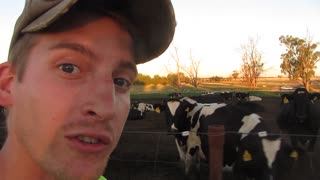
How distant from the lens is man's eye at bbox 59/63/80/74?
993 mm

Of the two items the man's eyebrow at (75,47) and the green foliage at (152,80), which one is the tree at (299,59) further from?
the man's eyebrow at (75,47)

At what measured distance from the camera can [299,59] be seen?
178 feet

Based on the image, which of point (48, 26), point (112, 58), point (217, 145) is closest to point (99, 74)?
point (112, 58)

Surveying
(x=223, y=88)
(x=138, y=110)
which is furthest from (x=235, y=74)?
(x=138, y=110)

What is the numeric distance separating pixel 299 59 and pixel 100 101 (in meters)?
56.6

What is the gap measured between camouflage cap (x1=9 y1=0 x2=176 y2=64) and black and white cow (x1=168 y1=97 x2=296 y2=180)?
4.58m

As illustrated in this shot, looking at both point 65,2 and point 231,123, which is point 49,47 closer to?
point 65,2

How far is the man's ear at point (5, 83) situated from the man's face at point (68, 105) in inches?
1.0

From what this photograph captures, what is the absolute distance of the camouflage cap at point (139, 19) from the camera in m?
0.98

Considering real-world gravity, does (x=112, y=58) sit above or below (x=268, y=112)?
above

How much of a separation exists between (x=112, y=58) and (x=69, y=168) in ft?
1.02

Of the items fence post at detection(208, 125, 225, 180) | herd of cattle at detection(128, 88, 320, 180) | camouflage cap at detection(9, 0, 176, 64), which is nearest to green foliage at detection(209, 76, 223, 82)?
herd of cattle at detection(128, 88, 320, 180)

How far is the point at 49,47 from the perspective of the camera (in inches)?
39.6

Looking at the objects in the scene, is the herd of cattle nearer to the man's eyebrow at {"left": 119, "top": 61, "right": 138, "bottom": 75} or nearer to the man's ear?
the man's eyebrow at {"left": 119, "top": 61, "right": 138, "bottom": 75}
